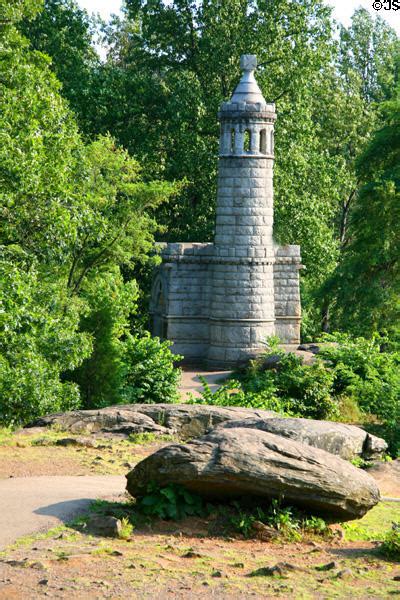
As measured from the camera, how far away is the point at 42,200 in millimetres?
17469

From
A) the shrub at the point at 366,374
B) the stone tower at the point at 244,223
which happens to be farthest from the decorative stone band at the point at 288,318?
the shrub at the point at 366,374

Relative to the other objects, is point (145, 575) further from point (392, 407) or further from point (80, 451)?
point (392, 407)

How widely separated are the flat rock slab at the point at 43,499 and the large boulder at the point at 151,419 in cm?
344

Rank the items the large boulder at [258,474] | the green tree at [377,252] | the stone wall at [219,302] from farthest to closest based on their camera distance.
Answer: the green tree at [377,252]
the stone wall at [219,302]
the large boulder at [258,474]

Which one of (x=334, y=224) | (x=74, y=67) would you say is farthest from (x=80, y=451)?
(x=334, y=224)

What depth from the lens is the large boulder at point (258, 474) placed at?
1067 centimetres

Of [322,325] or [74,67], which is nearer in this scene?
[74,67]

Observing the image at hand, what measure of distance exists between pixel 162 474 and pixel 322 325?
32.3 m

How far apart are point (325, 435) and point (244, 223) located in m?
16.9

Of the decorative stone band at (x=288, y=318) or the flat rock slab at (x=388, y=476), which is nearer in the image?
the flat rock slab at (x=388, y=476)

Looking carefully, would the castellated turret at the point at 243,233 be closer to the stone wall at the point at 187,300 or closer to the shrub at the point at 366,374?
the stone wall at the point at 187,300

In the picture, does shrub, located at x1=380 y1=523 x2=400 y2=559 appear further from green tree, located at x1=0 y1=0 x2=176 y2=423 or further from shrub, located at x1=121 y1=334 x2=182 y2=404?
shrub, located at x1=121 y1=334 x2=182 y2=404

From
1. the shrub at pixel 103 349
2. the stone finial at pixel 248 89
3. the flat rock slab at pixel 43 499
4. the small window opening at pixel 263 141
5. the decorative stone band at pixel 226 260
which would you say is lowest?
the flat rock slab at pixel 43 499

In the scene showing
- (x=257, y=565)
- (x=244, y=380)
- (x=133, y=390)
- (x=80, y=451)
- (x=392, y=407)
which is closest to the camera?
(x=257, y=565)
